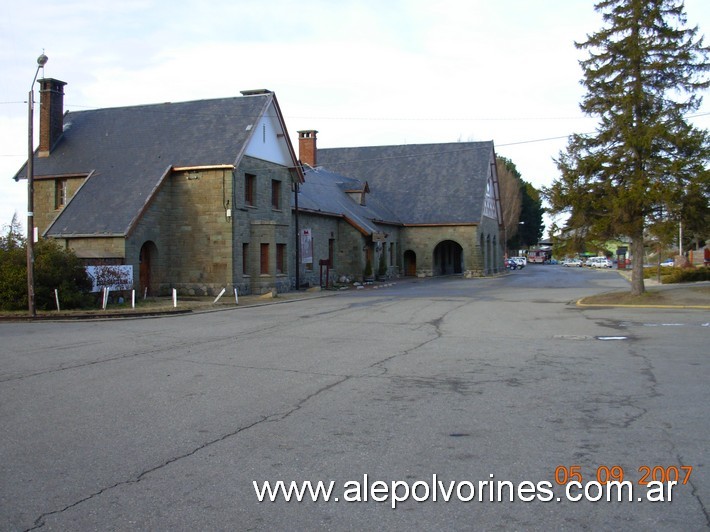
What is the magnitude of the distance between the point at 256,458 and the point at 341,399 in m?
2.51

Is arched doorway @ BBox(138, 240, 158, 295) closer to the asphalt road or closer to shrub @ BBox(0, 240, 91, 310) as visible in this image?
shrub @ BBox(0, 240, 91, 310)

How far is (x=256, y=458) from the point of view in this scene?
19.4 ft

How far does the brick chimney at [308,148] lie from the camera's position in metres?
50.4

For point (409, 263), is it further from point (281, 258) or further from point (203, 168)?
point (203, 168)

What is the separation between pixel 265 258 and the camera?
3150 cm

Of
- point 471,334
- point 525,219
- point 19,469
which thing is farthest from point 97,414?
point 525,219

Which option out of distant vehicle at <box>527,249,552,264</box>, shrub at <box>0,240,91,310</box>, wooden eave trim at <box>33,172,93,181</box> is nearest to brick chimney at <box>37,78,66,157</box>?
wooden eave trim at <box>33,172,93,181</box>

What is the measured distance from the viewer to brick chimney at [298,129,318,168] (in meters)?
50.4

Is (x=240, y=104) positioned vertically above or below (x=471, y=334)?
above

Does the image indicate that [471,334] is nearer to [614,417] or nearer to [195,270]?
[614,417]

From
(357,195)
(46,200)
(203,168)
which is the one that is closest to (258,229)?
(203,168)

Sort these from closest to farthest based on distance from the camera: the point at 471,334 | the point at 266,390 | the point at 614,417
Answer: the point at 614,417
the point at 266,390
the point at 471,334

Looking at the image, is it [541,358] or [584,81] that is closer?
[541,358]
